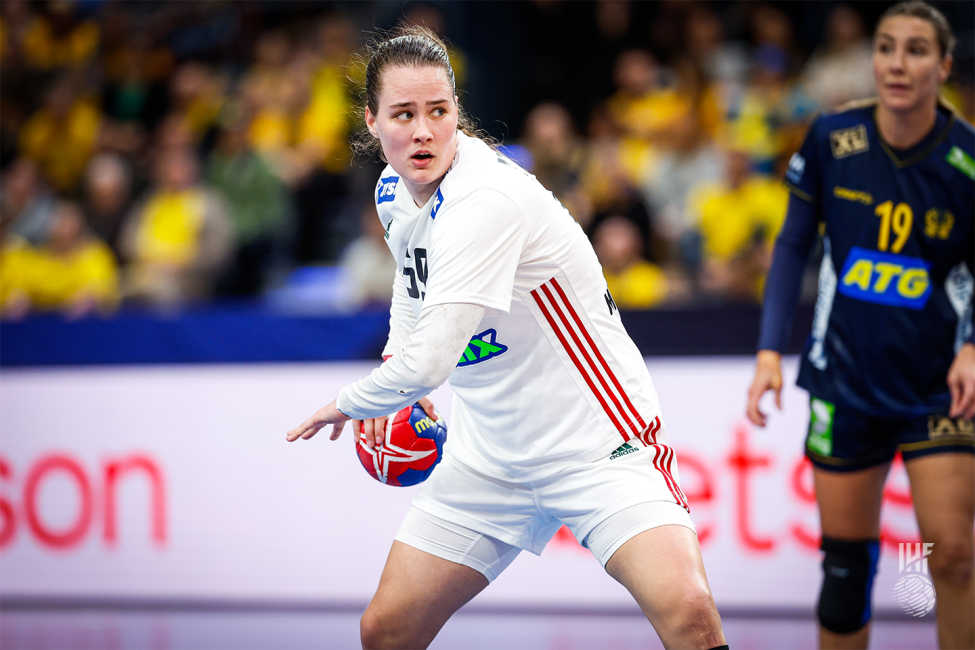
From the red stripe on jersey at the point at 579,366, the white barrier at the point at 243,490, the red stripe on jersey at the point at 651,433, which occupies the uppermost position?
the red stripe on jersey at the point at 579,366

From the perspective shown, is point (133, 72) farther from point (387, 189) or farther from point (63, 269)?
point (387, 189)

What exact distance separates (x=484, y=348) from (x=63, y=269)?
208 inches

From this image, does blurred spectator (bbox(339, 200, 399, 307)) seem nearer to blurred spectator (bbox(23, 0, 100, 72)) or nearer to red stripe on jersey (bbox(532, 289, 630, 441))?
red stripe on jersey (bbox(532, 289, 630, 441))

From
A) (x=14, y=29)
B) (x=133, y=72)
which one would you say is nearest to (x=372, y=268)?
(x=133, y=72)

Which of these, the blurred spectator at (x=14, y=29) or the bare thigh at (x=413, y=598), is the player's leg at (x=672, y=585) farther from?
the blurred spectator at (x=14, y=29)

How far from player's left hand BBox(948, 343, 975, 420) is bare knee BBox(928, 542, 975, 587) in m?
0.40

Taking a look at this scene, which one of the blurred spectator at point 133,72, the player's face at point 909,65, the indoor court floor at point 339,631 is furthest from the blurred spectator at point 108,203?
the player's face at point 909,65

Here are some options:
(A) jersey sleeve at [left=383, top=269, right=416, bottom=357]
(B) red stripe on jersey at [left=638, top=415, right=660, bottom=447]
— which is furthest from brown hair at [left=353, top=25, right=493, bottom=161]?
(B) red stripe on jersey at [left=638, top=415, right=660, bottom=447]

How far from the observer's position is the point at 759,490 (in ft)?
15.3

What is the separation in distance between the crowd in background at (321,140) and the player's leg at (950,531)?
2.46 m

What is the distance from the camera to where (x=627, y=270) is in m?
5.84

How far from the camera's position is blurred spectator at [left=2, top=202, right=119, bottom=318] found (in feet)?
21.9

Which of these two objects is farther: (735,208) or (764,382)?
(735,208)

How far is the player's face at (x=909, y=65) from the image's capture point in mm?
2998
